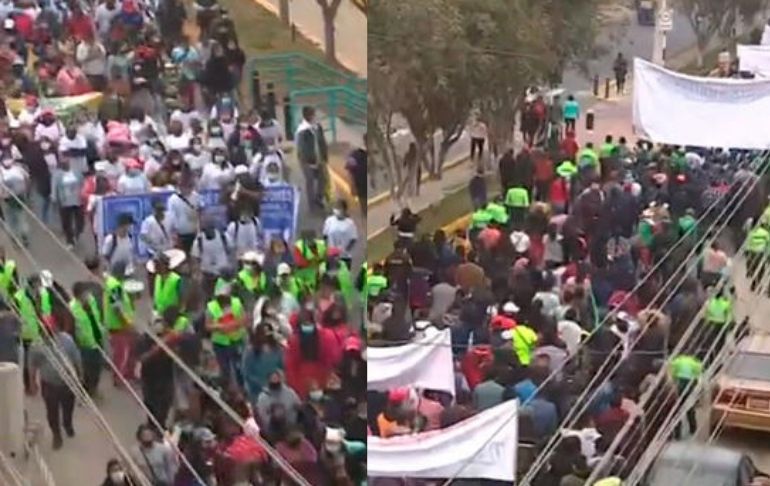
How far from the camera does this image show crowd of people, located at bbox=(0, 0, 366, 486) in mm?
1070

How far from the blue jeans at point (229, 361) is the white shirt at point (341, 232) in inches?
6.5

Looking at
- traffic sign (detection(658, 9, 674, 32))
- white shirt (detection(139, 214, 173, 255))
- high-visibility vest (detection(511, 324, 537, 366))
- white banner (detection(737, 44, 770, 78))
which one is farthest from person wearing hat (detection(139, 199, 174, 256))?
traffic sign (detection(658, 9, 674, 32))

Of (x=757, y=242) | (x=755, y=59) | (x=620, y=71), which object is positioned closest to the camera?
(x=757, y=242)

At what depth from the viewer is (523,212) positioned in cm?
219

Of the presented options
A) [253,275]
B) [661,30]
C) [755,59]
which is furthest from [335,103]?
[661,30]

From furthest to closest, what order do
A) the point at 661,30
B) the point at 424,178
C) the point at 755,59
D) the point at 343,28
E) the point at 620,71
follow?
the point at 661,30 → the point at 755,59 → the point at 620,71 → the point at 424,178 → the point at 343,28

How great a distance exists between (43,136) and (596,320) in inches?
36.6

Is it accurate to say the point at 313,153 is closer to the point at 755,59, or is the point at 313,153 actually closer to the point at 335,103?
the point at 335,103

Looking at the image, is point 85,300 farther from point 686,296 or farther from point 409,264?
point 686,296

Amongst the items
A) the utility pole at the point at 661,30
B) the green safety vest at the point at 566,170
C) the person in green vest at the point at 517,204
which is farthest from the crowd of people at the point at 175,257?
the utility pole at the point at 661,30

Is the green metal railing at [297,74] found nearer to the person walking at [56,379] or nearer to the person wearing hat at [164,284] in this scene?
the person wearing hat at [164,284]

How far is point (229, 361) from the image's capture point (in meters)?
1.16

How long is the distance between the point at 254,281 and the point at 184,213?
0.10 meters

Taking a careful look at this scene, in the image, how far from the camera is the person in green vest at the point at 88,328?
125 cm
